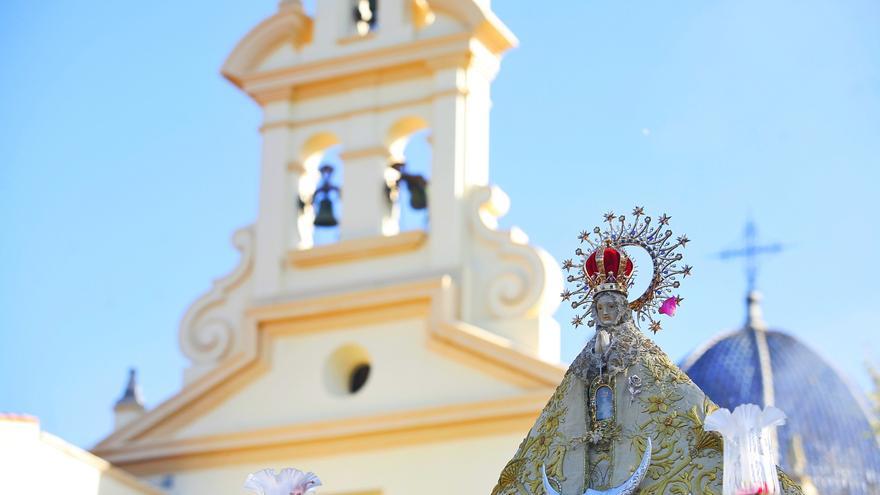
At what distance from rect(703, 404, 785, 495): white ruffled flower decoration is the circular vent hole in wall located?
12.9 m

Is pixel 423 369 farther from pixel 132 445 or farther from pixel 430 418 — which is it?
pixel 132 445

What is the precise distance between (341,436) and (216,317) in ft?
7.01

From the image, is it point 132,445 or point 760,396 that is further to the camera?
point 760,396

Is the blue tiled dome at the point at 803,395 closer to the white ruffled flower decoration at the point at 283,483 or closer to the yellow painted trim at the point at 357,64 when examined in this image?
the yellow painted trim at the point at 357,64

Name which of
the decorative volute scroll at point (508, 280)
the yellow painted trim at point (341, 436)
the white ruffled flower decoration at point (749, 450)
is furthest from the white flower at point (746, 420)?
the decorative volute scroll at point (508, 280)

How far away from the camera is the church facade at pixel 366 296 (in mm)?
19625

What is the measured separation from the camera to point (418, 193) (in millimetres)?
21141

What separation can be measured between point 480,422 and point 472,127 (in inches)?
120

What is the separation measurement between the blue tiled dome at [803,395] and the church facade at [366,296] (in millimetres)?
21895

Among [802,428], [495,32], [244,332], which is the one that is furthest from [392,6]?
[802,428]

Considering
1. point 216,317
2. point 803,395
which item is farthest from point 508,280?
point 803,395

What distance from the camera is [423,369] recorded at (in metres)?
20.0

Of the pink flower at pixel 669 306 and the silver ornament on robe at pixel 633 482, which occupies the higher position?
the pink flower at pixel 669 306

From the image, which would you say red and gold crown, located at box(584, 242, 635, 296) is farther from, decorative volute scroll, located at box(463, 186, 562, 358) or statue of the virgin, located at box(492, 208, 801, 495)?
decorative volute scroll, located at box(463, 186, 562, 358)
